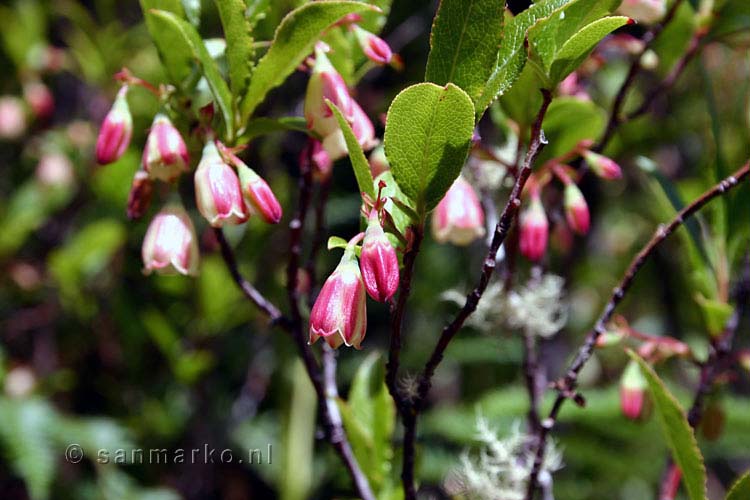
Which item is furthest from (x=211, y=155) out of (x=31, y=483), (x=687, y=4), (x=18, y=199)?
(x=18, y=199)

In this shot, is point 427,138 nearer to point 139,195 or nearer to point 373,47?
point 373,47

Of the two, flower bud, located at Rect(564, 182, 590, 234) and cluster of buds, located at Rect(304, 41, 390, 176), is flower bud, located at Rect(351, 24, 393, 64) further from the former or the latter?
flower bud, located at Rect(564, 182, 590, 234)

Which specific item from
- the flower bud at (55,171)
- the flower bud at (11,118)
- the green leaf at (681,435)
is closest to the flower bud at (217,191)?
the green leaf at (681,435)

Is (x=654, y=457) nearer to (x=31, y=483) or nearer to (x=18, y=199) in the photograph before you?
(x=31, y=483)

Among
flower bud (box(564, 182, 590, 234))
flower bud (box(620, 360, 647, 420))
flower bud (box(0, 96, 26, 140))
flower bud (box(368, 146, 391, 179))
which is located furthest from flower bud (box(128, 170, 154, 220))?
flower bud (box(0, 96, 26, 140))

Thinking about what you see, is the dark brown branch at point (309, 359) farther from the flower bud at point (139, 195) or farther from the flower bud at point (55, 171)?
the flower bud at point (55, 171)

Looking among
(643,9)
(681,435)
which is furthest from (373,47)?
(681,435)

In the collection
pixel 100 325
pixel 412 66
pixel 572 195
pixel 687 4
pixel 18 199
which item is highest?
pixel 687 4
